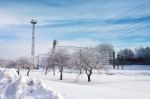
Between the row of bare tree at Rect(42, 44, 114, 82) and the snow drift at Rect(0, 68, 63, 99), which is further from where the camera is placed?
the row of bare tree at Rect(42, 44, 114, 82)

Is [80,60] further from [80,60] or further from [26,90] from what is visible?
[26,90]

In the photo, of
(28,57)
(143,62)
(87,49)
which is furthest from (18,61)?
(143,62)

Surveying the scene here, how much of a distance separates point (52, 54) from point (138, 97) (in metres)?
51.1

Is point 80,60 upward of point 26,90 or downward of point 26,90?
upward

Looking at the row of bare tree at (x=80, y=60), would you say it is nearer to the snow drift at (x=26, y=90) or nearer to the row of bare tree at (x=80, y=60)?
the row of bare tree at (x=80, y=60)

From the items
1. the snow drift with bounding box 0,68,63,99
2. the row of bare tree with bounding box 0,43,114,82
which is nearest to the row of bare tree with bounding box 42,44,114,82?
the row of bare tree with bounding box 0,43,114,82

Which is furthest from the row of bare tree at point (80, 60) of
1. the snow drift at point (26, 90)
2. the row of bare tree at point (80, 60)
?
the snow drift at point (26, 90)

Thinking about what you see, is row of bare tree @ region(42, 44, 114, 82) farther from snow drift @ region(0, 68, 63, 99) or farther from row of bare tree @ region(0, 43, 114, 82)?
snow drift @ region(0, 68, 63, 99)

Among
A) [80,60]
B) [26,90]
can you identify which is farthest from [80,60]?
[26,90]

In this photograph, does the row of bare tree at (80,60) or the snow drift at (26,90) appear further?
the row of bare tree at (80,60)

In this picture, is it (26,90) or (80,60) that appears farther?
(80,60)

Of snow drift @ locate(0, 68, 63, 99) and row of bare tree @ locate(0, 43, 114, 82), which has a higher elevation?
row of bare tree @ locate(0, 43, 114, 82)

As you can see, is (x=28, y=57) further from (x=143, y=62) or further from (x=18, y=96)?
(x=18, y=96)

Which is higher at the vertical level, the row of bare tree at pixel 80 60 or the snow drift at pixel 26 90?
the row of bare tree at pixel 80 60
